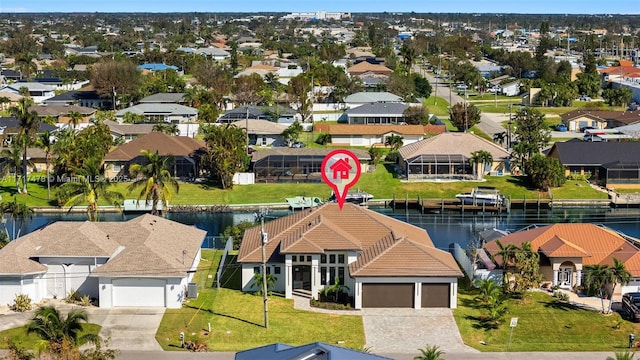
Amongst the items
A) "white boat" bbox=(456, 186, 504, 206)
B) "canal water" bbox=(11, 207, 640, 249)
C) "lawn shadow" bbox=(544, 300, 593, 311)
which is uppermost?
"lawn shadow" bbox=(544, 300, 593, 311)

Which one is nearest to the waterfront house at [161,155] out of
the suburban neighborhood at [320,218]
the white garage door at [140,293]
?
the suburban neighborhood at [320,218]

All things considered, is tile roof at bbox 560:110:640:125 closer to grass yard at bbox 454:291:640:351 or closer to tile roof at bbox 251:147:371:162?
tile roof at bbox 251:147:371:162

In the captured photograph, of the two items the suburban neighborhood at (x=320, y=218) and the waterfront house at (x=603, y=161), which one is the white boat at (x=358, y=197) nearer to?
the suburban neighborhood at (x=320, y=218)

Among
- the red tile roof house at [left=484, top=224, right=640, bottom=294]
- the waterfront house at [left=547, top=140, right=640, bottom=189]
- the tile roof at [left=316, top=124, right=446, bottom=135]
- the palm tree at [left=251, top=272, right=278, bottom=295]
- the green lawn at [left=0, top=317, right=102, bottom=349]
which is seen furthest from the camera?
the tile roof at [left=316, top=124, right=446, bottom=135]

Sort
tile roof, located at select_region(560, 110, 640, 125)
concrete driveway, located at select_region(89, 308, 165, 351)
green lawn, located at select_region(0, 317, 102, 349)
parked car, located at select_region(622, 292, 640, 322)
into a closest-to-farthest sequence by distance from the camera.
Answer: green lawn, located at select_region(0, 317, 102, 349) → concrete driveway, located at select_region(89, 308, 165, 351) → parked car, located at select_region(622, 292, 640, 322) → tile roof, located at select_region(560, 110, 640, 125)

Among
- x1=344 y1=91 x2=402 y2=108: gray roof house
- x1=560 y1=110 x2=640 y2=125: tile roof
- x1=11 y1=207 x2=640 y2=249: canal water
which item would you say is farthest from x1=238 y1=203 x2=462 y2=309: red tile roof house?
x1=344 y1=91 x2=402 y2=108: gray roof house

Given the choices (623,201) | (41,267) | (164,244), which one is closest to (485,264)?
(164,244)
